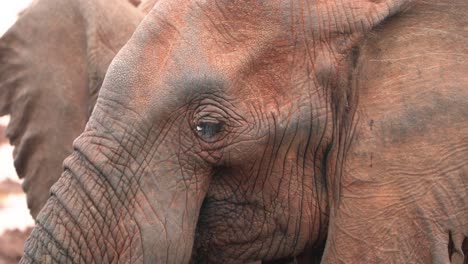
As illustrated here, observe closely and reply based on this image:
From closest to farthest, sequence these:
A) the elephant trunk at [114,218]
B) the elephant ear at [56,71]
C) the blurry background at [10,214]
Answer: the elephant trunk at [114,218] < the elephant ear at [56,71] < the blurry background at [10,214]

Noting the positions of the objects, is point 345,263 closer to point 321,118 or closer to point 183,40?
point 321,118

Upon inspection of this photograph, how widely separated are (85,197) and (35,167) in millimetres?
1317

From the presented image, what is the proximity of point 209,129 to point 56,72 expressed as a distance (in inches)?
52.4

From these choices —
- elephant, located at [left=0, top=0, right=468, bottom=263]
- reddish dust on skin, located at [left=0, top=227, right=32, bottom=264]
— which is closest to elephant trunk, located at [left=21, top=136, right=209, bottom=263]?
elephant, located at [left=0, top=0, right=468, bottom=263]

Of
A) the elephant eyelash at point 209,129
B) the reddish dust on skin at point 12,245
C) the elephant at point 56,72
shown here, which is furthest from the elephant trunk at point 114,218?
the reddish dust on skin at point 12,245

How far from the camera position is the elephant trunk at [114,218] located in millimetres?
3547

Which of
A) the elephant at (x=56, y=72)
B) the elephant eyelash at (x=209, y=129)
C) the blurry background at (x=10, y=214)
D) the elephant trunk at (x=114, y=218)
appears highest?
the elephant eyelash at (x=209, y=129)

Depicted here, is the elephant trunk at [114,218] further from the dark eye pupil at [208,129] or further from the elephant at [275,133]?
the dark eye pupil at [208,129]

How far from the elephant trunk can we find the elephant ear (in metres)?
1.17

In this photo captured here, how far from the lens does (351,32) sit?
3.65 metres

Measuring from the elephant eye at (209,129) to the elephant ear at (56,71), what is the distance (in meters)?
1.15

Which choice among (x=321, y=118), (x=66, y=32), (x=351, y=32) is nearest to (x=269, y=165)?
(x=321, y=118)

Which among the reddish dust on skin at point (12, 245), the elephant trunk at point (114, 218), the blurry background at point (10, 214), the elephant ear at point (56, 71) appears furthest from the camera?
the blurry background at point (10, 214)

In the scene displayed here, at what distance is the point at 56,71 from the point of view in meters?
4.82
